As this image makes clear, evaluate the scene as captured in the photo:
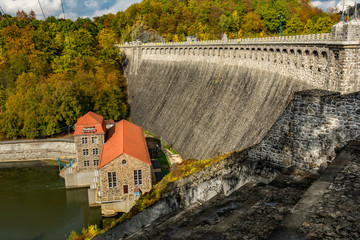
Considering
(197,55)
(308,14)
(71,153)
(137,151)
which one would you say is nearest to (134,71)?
(197,55)

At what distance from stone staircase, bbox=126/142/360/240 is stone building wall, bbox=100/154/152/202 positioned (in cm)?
1562

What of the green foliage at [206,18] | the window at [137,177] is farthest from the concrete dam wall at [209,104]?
the green foliage at [206,18]

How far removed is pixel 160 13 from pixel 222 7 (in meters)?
16.9

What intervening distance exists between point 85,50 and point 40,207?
36.0 metres

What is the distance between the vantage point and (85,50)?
58.1m

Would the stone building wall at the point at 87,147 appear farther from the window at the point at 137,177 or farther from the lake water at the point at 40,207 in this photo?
the window at the point at 137,177

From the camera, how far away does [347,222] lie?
6129 mm

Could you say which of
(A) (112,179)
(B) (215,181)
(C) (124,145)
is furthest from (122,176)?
(B) (215,181)

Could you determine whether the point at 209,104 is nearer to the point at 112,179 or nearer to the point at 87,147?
the point at 87,147

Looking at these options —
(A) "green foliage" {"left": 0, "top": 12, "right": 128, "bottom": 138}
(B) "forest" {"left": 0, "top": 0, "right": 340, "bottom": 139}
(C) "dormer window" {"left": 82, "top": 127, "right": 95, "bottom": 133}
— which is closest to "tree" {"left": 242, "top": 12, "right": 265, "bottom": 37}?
(B) "forest" {"left": 0, "top": 0, "right": 340, "bottom": 139}

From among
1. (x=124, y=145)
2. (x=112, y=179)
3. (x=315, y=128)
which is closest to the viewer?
(x=315, y=128)

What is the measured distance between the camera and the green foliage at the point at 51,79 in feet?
140

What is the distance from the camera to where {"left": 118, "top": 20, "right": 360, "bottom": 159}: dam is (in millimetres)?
20594

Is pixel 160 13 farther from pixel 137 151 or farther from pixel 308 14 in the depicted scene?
pixel 137 151
